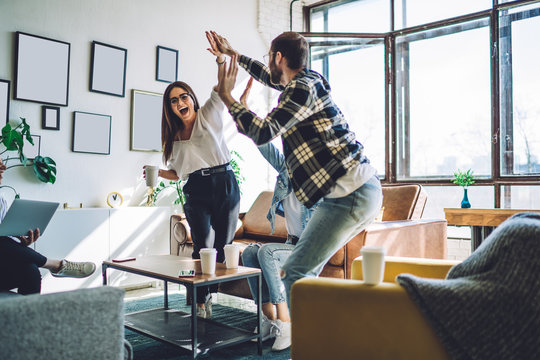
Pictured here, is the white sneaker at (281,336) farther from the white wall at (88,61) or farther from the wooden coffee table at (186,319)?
the white wall at (88,61)

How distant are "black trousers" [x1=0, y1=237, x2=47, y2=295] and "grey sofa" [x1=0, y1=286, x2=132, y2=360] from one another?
54.2 inches

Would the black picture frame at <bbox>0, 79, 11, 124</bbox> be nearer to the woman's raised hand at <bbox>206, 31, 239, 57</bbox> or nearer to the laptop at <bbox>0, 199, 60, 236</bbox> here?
the laptop at <bbox>0, 199, 60, 236</bbox>

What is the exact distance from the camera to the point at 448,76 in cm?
476

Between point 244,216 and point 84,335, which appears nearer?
point 84,335

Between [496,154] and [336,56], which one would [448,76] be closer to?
[496,154]

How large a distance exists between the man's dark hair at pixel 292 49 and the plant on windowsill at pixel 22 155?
2380mm

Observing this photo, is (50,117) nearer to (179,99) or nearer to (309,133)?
(179,99)

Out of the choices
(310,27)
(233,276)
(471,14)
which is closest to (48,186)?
(233,276)

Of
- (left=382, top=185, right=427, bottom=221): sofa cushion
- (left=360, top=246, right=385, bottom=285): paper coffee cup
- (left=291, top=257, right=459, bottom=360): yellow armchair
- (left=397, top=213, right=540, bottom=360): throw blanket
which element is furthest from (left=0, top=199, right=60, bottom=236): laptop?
(left=382, top=185, right=427, bottom=221): sofa cushion

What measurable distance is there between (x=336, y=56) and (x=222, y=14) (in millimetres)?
1376

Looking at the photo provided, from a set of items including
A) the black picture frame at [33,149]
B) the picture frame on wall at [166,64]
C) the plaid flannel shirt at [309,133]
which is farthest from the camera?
the picture frame on wall at [166,64]

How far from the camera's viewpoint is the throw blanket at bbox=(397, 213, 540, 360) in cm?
104

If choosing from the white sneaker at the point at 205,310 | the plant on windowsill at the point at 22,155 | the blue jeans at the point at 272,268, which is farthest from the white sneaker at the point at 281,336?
the plant on windowsill at the point at 22,155

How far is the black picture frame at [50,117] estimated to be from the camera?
12.2ft
